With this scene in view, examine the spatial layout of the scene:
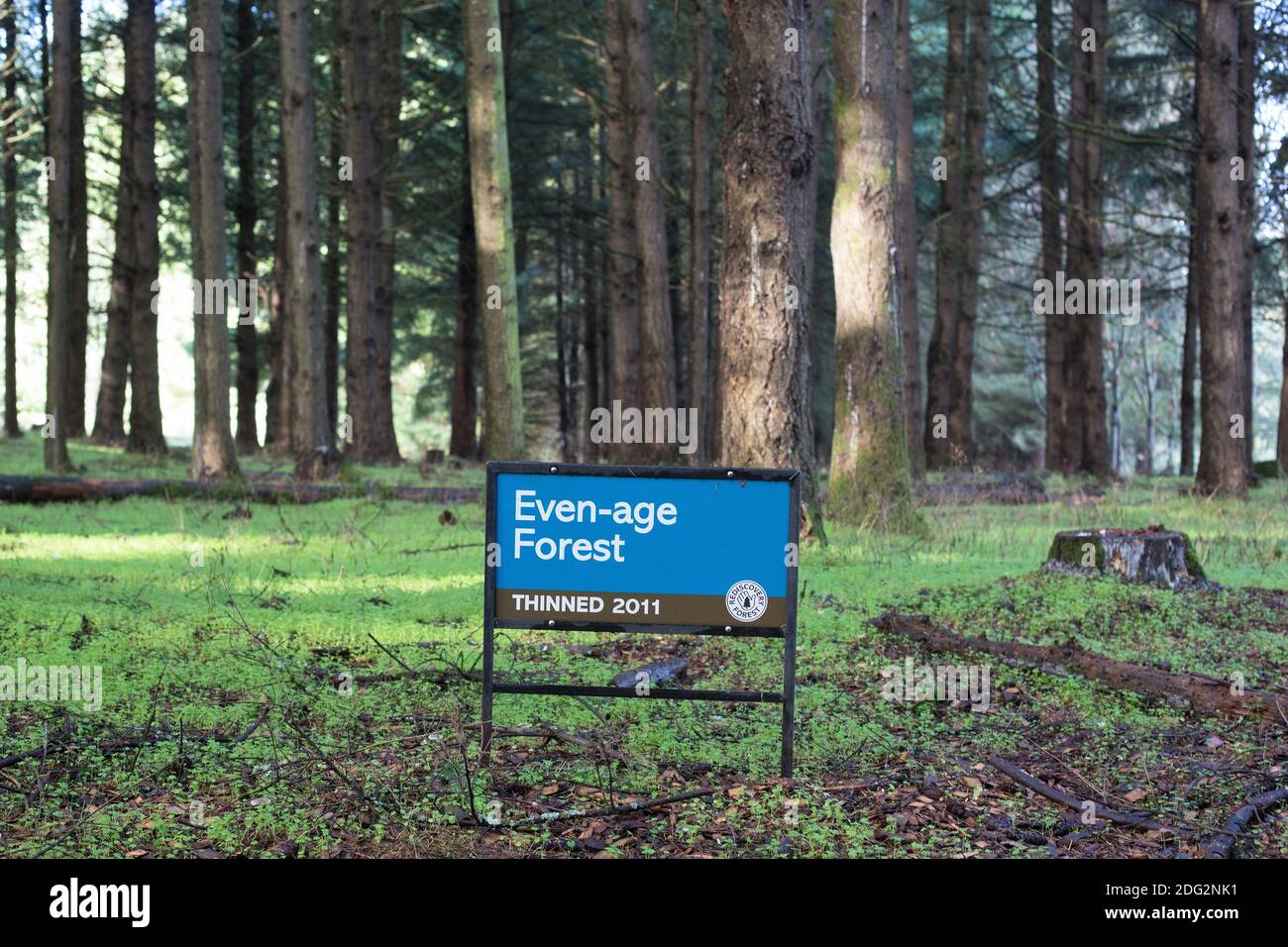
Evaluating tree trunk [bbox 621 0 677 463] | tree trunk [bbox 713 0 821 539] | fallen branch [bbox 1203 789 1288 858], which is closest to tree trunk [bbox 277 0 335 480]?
tree trunk [bbox 621 0 677 463]

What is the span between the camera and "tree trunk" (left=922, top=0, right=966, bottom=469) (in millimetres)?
25453

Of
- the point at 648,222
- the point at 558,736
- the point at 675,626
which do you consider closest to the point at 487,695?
the point at 558,736

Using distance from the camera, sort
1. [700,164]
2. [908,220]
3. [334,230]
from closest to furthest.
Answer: [908,220], [700,164], [334,230]

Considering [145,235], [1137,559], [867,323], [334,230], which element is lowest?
[1137,559]

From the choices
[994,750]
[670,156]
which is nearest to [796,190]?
[994,750]

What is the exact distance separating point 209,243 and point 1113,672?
13910mm

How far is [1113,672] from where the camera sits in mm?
6770

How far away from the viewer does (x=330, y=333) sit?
109 ft

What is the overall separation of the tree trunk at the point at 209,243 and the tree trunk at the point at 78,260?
970 cm

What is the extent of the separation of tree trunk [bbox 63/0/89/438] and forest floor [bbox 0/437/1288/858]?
746 inches

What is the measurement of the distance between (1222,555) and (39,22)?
29044 mm

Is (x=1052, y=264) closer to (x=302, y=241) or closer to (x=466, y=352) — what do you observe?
(x=466, y=352)
